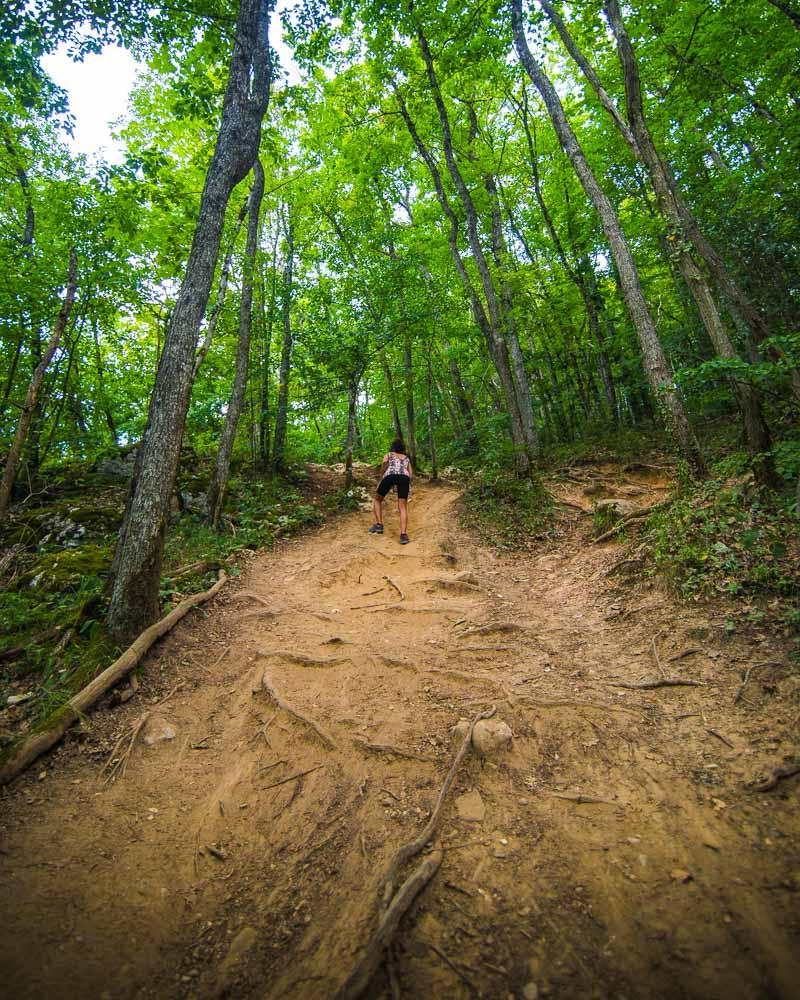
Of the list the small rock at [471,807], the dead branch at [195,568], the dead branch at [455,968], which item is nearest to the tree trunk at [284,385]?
the dead branch at [195,568]

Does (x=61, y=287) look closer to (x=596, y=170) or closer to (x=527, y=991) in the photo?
(x=527, y=991)

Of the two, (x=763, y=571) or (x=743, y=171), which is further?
(x=743, y=171)

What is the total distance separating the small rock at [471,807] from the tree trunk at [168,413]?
13.3ft

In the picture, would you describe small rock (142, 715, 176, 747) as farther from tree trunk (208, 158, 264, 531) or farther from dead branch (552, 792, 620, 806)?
tree trunk (208, 158, 264, 531)

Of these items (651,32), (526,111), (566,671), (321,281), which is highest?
(526,111)

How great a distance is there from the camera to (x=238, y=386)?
32.8ft

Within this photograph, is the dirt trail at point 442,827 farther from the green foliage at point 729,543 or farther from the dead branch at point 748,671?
the green foliage at point 729,543

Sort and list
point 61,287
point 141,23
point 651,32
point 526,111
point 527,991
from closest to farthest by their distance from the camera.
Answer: point 527,991 < point 141,23 < point 61,287 < point 651,32 < point 526,111

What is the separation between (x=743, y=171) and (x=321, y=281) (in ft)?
40.1

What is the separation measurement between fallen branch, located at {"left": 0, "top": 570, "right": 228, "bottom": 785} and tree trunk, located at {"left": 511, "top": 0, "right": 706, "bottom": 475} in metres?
7.62

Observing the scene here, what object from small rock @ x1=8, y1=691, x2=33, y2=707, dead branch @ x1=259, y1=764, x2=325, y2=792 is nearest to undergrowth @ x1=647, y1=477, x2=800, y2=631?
dead branch @ x1=259, y1=764, x2=325, y2=792

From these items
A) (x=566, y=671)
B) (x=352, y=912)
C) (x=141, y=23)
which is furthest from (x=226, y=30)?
(x=352, y=912)

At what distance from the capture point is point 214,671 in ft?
15.5

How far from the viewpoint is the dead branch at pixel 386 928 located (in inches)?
71.6
